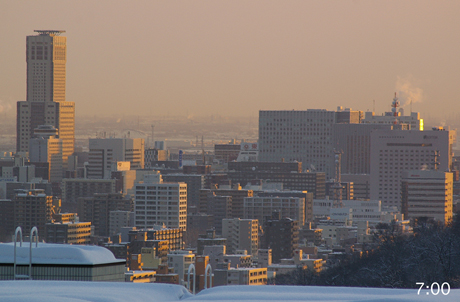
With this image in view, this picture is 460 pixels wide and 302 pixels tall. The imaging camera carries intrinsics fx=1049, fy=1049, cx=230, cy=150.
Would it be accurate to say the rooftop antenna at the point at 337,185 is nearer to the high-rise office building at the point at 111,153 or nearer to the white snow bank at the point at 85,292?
the high-rise office building at the point at 111,153

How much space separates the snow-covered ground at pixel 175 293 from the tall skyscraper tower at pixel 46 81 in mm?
159940

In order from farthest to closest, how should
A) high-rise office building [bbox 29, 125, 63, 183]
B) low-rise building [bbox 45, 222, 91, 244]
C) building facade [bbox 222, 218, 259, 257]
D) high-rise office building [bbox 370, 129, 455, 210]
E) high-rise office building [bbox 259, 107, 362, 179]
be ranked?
high-rise office building [bbox 259, 107, 362, 179], high-rise office building [bbox 29, 125, 63, 183], high-rise office building [bbox 370, 129, 455, 210], building facade [bbox 222, 218, 259, 257], low-rise building [bbox 45, 222, 91, 244]

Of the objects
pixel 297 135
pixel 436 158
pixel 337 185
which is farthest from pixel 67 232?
pixel 297 135

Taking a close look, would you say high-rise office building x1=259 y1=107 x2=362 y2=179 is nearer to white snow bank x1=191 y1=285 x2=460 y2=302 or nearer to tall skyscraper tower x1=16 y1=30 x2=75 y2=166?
tall skyscraper tower x1=16 y1=30 x2=75 y2=166

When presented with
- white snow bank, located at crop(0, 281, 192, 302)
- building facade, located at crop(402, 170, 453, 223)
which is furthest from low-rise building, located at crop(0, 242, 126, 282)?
building facade, located at crop(402, 170, 453, 223)

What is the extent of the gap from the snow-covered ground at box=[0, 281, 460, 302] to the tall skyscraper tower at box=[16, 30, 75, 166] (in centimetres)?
15994

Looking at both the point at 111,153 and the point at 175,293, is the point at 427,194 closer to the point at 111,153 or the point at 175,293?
the point at 111,153

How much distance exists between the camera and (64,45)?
181 metres

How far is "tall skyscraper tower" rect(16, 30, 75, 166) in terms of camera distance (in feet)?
552

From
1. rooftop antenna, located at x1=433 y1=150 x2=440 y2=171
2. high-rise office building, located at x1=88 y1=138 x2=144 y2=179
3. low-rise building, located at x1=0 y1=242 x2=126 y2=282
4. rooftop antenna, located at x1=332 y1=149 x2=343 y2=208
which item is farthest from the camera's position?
high-rise office building, located at x1=88 y1=138 x2=144 y2=179

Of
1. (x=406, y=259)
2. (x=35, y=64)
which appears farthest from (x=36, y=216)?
(x=35, y=64)

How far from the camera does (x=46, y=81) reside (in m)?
179

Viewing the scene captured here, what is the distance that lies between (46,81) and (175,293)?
17275 cm

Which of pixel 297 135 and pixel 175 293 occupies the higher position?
pixel 297 135
